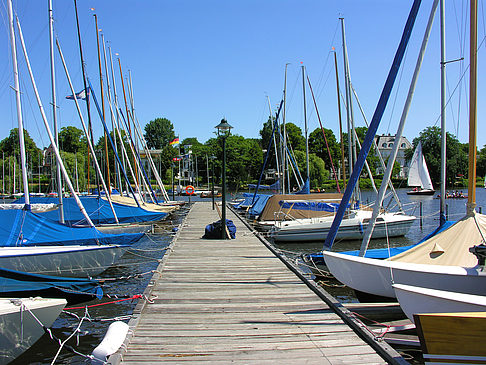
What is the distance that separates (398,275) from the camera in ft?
27.8

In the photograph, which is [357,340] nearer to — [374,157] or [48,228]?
[48,228]

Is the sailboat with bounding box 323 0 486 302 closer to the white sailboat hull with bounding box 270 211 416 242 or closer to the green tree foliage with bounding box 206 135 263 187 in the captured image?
the white sailboat hull with bounding box 270 211 416 242

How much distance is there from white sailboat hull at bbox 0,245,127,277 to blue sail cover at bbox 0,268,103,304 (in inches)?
59.2

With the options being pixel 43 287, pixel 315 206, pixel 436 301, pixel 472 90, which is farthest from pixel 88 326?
pixel 315 206

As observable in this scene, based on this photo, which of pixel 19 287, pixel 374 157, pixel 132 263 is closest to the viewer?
pixel 19 287

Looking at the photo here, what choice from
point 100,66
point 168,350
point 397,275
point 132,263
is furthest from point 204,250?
point 100,66

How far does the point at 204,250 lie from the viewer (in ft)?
45.5

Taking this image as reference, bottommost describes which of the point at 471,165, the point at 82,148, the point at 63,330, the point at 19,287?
the point at 63,330

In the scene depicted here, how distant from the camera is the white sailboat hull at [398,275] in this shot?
25.9 ft

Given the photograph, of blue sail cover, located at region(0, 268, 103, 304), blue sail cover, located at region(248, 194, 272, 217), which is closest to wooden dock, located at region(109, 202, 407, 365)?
blue sail cover, located at region(0, 268, 103, 304)

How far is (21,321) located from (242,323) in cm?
361

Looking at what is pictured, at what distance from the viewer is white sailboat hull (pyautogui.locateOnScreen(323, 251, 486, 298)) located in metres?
7.90

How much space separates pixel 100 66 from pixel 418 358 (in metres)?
30.2

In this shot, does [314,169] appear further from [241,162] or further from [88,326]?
[88,326]
